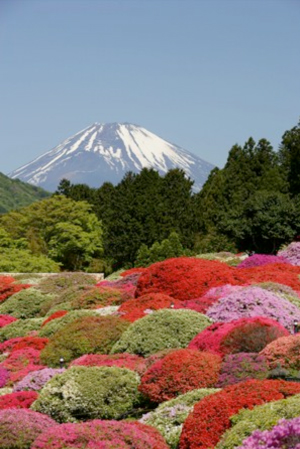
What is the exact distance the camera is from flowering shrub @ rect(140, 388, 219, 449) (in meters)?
10.7

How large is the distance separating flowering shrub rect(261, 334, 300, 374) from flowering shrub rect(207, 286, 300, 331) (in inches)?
140

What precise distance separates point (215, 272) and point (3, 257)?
3189cm

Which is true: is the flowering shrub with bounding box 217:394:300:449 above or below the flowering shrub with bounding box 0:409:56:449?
above

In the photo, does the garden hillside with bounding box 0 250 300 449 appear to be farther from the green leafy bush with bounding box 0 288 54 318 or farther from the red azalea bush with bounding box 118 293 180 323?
the green leafy bush with bounding box 0 288 54 318

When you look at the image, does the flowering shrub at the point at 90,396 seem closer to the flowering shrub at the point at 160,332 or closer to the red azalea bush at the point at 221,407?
the flowering shrub at the point at 160,332

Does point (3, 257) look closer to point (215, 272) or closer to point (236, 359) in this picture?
point (215, 272)

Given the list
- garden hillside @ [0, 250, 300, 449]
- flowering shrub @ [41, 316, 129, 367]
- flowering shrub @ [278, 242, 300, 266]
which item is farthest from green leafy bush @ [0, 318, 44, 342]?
flowering shrub @ [278, 242, 300, 266]

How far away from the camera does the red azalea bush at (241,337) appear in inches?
537

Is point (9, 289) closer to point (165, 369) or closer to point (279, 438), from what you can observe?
point (165, 369)

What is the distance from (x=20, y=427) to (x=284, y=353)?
4.37 metres

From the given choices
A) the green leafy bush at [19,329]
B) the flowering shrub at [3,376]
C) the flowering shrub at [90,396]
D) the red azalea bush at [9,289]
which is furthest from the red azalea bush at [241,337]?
the red azalea bush at [9,289]

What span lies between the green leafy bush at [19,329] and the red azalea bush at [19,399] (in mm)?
7885

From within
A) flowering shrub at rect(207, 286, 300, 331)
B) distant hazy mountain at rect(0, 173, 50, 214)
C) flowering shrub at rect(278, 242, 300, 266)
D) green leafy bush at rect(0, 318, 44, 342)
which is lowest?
green leafy bush at rect(0, 318, 44, 342)

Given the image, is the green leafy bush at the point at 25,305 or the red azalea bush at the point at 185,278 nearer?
the red azalea bush at the point at 185,278
